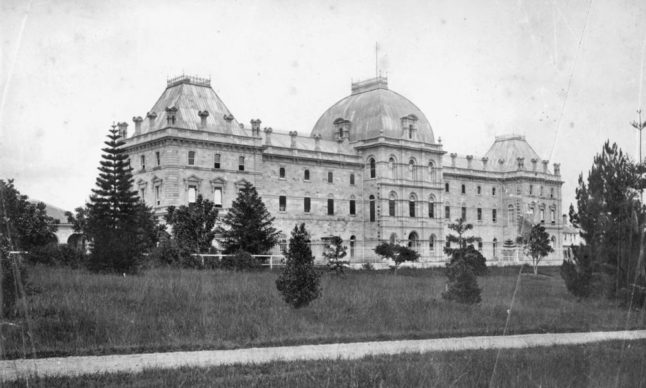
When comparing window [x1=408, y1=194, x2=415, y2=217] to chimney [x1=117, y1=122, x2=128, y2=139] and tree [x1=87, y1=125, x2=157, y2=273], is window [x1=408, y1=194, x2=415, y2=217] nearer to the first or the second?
chimney [x1=117, y1=122, x2=128, y2=139]

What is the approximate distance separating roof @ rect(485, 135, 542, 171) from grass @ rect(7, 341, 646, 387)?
68331 mm

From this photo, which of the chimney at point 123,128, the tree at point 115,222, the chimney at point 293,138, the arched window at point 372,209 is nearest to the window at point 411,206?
the arched window at point 372,209

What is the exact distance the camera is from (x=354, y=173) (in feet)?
204

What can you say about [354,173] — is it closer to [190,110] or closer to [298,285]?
[190,110]

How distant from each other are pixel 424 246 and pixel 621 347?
48.6 metres

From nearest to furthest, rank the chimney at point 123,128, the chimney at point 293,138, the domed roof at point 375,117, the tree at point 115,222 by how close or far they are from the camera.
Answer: the tree at point 115,222 < the chimney at point 123,128 < the chimney at point 293,138 < the domed roof at point 375,117

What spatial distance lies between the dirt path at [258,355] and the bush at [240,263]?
1932 centimetres

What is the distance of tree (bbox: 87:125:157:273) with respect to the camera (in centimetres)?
2689

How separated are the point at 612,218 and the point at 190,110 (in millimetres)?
34223

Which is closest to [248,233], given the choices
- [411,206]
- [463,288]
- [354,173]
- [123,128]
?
[123,128]

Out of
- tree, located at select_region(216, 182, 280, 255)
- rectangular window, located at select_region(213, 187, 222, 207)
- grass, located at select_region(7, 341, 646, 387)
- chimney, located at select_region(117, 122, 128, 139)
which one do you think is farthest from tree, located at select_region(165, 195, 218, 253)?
grass, located at select_region(7, 341, 646, 387)

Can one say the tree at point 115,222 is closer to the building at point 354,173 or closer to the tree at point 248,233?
the tree at point 248,233

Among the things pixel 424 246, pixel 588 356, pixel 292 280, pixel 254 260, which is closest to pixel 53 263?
pixel 254 260

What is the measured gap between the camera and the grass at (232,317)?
14352 mm
